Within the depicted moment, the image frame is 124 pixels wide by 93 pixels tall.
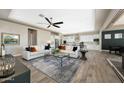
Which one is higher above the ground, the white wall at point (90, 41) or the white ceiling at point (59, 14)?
the white ceiling at point (59, 14)

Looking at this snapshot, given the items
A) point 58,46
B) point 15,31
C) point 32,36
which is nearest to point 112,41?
point 58,46

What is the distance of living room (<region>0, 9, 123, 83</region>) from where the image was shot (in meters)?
2.64

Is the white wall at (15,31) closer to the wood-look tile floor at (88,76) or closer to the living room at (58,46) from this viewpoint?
the living room at (58,46)

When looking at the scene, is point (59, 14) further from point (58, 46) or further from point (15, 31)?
point (15, 31)

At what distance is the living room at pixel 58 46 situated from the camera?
264 centimetres

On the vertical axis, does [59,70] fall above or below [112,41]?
below

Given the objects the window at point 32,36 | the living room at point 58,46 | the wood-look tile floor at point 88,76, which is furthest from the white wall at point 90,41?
the wood-look tile floor at point 88,76

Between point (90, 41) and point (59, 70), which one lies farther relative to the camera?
point (90, 41)

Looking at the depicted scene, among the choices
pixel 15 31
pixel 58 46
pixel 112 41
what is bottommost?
pixel 58 46

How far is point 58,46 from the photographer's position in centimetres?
694

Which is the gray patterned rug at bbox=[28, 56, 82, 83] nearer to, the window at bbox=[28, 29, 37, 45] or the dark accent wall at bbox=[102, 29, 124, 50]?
the window at bbox=[28, 29, 37, 45]

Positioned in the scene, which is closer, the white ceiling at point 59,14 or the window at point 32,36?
the white ceiling at point 59,14
